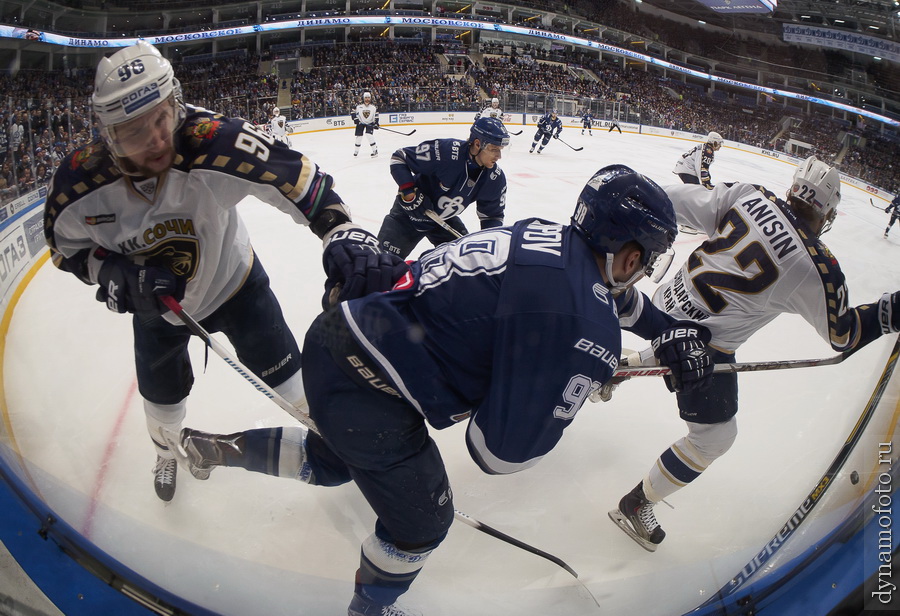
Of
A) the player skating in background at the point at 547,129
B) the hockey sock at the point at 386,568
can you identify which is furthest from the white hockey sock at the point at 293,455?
the player skating in background at the point at 547,129

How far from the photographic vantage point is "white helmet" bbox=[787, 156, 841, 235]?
167cm

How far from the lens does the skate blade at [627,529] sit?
1.88m

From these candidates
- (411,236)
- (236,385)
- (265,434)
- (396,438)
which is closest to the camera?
(396,438)

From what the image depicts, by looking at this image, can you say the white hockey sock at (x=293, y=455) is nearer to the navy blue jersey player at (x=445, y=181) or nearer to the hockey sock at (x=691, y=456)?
the hockey sock at (x=691, y=456)

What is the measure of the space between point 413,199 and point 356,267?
1.91m

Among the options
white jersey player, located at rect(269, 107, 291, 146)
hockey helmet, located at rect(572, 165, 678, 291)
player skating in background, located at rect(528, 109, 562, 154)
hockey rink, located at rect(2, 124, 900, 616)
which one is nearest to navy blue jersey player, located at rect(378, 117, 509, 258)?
hockey rink, located at rect(2, 124, 900, 616)

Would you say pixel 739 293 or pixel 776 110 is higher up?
pixel 776 110

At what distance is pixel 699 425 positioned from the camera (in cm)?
187

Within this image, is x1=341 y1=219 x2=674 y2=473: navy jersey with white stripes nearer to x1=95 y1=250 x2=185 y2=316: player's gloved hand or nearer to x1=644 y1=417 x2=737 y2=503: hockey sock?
x1=95 y1=250 x2=185 y2=316: player's gloved hand

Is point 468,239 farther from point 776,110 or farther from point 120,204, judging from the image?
point 776,110

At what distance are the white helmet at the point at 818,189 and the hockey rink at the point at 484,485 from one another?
1.13 ft

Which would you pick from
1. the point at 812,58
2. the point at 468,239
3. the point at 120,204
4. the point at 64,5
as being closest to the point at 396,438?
the point at 468,239

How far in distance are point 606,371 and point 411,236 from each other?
2.51 m

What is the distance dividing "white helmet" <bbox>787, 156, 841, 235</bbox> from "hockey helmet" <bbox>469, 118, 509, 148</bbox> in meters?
1.56
